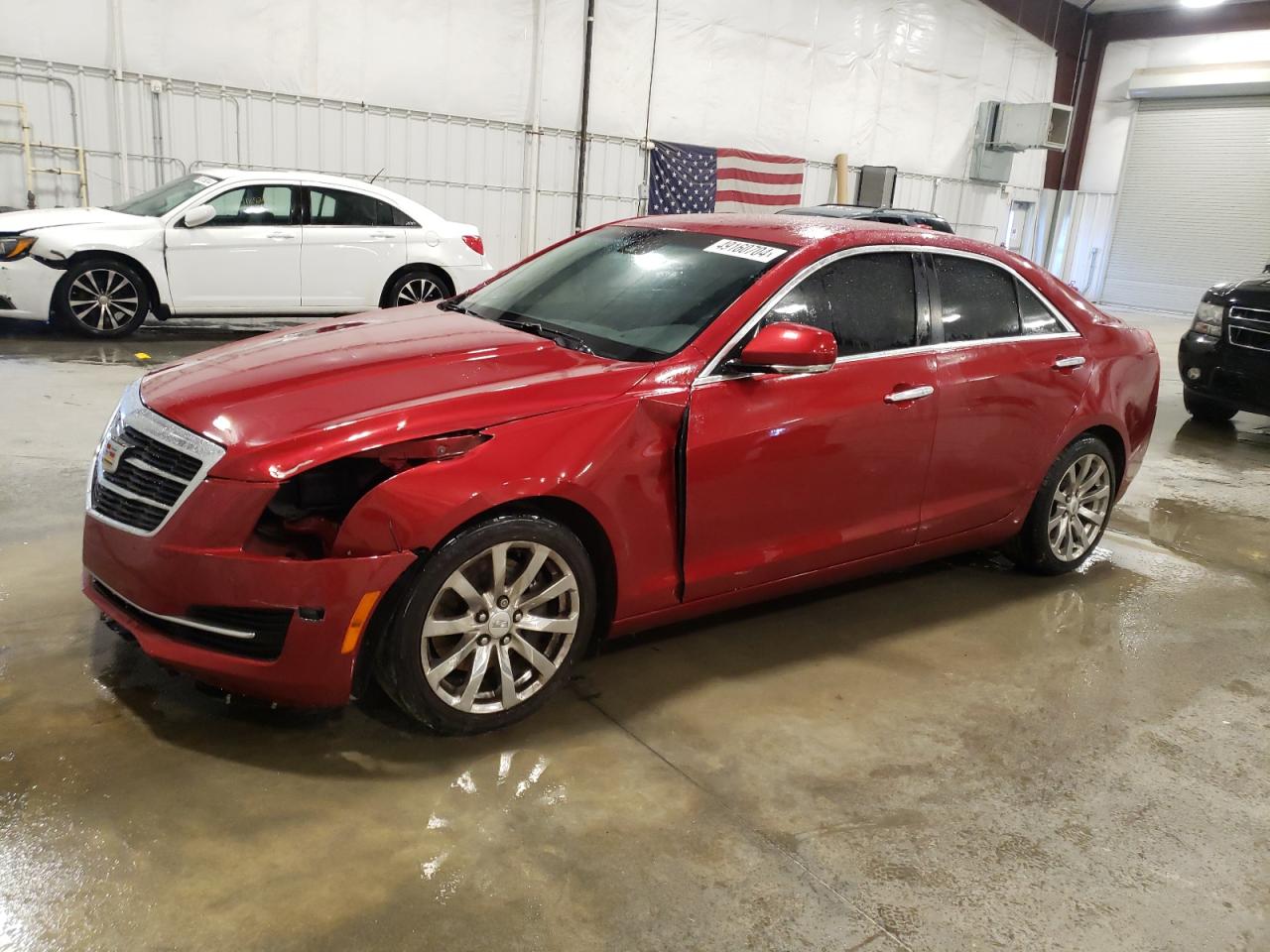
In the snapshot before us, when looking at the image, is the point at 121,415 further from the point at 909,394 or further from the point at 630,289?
the point at 909,394

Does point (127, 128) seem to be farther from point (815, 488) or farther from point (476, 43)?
point (815, 488)

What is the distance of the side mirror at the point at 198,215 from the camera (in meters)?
8.55

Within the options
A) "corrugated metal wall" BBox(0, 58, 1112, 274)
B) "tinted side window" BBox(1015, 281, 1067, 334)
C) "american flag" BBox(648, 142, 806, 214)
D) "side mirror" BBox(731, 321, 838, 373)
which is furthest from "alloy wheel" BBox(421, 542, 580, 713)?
"american flag" BBox(648, 142, 806, 214)

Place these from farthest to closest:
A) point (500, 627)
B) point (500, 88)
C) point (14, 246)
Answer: point (500, 88)
point (14, 246)
point (500, 627)

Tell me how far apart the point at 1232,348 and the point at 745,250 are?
19.8ft

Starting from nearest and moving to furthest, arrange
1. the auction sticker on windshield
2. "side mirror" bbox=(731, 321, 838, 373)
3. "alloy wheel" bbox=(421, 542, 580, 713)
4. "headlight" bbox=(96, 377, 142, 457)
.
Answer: "alloy wheel" bbox=(421, 542, 580, 713) → "headlight" bbox=(96, 377, 142, 457) → "side mirror" bbox=(731, 321, 838, 373) → the auction sticker on windshield

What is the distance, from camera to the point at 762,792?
268cm

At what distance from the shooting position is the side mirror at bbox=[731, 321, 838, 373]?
3.02 m

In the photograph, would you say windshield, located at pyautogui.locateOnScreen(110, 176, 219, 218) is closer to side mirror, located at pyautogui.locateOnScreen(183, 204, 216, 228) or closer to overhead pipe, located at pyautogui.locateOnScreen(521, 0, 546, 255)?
side mirror, located at pyautogui.locateOnScreen(183, 204, 216, 228)

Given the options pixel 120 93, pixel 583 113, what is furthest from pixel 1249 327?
pixel 120 93

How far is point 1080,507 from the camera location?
4398 millimetres

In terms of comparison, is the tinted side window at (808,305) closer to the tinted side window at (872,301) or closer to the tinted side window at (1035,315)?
the tinted side window at (872,301)

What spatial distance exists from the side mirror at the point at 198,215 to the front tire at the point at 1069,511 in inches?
285

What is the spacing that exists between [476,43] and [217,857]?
12880 mm
